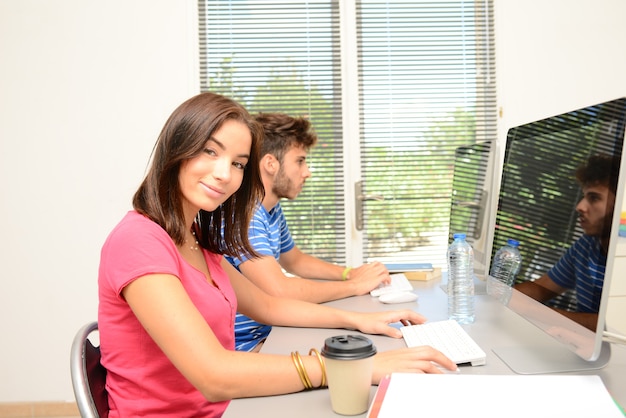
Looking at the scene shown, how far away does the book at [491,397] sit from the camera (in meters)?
0.82

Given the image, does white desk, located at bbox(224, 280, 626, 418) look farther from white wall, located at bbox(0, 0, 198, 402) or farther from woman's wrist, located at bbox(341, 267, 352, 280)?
white wall, located at bbox(0, 0, 198, 402)

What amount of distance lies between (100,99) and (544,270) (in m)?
2.53

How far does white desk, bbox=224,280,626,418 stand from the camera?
0.97m

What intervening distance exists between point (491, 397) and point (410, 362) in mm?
207

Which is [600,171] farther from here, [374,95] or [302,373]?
[374,95]

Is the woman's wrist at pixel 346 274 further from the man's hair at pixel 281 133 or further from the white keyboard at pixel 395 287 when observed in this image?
the man's hair at pixel 281 133

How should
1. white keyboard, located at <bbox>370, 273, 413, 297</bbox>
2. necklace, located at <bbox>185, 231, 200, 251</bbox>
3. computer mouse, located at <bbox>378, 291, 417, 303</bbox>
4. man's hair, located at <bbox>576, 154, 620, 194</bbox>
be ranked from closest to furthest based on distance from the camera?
man's hair, located at <bbox>576, 154, 620, 194</bbox>
necklace, located at <bbox>185, 231, 200, 251</bbox>
computer mouse, located at <bbox>378, 291, 417, 303</bbox>
white keyboard, located at <bbox>370, 273, 413, 297</bbox>

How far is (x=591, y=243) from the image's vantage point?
977mm

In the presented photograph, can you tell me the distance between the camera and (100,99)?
304cm

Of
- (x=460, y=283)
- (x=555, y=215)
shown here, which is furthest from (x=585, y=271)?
(x=460, y=283)

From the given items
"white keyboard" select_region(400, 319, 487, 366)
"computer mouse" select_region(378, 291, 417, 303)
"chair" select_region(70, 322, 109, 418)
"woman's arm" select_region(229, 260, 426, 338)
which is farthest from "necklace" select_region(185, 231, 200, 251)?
"computer mouse" select_region(378, 291, 417, 303)

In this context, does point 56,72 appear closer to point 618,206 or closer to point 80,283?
point 80,283

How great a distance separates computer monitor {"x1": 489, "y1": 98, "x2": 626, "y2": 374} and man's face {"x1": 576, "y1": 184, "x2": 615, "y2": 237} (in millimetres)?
13

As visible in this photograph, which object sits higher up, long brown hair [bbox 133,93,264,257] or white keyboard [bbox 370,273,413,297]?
long brown hair [bbox 133,93,264,257]
